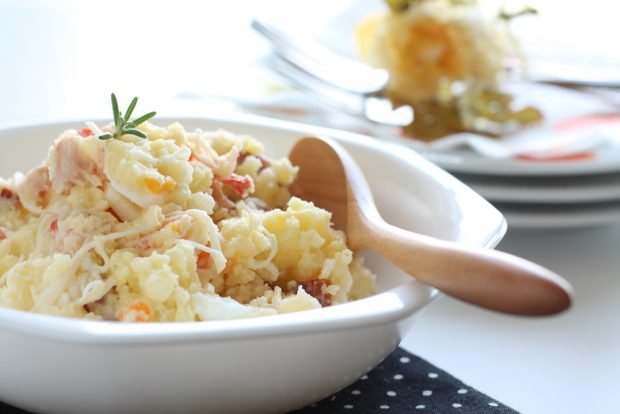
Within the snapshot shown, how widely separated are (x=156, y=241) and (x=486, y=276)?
281mm

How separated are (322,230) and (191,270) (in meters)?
0.16

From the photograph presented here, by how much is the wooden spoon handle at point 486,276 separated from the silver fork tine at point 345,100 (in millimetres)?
735

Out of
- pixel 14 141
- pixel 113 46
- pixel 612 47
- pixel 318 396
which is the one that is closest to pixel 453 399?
pixel 318 396

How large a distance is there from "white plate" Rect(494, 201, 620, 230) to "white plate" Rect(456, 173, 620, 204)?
11mm

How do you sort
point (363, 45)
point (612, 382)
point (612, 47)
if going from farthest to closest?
point (612, 47) → point (363, 45) → point (612, 382)

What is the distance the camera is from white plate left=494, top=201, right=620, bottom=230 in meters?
1.34

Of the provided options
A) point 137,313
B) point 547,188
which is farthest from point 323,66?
point 137,313

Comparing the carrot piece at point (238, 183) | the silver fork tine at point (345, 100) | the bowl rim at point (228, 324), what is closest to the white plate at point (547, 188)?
the silver fork tine at point (345, 100)

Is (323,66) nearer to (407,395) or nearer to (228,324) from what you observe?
(407,395)

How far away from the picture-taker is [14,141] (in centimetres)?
118

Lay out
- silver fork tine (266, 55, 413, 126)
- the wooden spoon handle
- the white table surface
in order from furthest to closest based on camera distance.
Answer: silver fork tine (266, 55, 413, 126) → the white table surface → the wooden spoon handle

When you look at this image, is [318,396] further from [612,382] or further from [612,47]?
[612,47]

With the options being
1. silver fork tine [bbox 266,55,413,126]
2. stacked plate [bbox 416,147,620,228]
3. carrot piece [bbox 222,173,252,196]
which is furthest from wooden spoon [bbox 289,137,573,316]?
silver fork tine [bbox 266,55,413,126]

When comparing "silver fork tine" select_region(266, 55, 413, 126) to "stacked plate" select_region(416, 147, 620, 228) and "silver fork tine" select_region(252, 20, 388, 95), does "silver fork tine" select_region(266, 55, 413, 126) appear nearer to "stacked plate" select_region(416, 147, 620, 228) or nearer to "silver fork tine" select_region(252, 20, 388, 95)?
"silver fork tine" select_region(252, 20, 388, 95)
